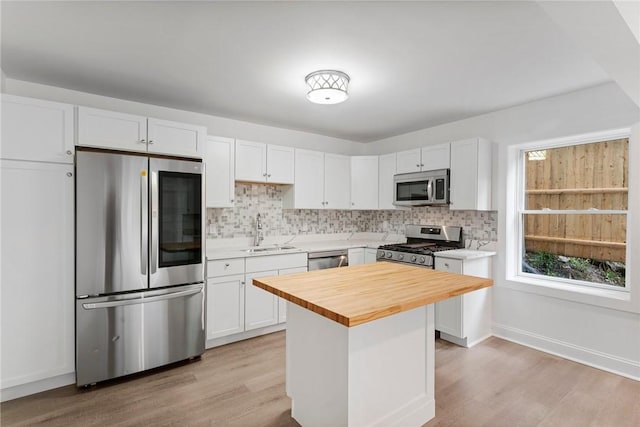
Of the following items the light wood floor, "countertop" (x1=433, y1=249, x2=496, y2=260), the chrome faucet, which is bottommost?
the light wood floor

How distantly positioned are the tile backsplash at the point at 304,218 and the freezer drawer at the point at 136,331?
1049 mm

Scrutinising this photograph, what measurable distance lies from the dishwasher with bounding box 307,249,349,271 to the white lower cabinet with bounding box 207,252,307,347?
26cm

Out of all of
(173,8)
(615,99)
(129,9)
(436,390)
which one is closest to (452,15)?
(173,8)

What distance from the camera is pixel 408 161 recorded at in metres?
4.12

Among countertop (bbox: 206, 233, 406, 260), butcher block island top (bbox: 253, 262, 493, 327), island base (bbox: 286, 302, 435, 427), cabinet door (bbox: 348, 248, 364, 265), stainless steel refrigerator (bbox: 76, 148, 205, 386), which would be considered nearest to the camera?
butcher block island top (bbox: 253, 262, 493, 327)

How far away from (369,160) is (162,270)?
306cm

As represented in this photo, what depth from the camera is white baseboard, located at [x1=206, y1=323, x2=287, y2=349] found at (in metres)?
3.22

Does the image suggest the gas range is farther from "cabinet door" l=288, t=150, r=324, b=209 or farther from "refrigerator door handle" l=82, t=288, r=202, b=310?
"refrigerator door handle" l=82, t=288, r=202, b=310

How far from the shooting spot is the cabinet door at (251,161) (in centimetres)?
364

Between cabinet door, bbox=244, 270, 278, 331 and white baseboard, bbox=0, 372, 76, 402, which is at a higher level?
cabinet door, bbox=244, 270, 278, 331

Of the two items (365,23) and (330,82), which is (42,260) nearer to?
(330,82)

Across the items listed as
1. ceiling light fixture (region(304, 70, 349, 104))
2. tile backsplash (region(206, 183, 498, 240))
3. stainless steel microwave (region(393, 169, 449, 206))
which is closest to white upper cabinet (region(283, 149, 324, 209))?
tile backsplash (region(206, 183, 498, 240))

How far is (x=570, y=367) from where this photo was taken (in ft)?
9.20

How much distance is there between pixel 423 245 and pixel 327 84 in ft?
7.97
